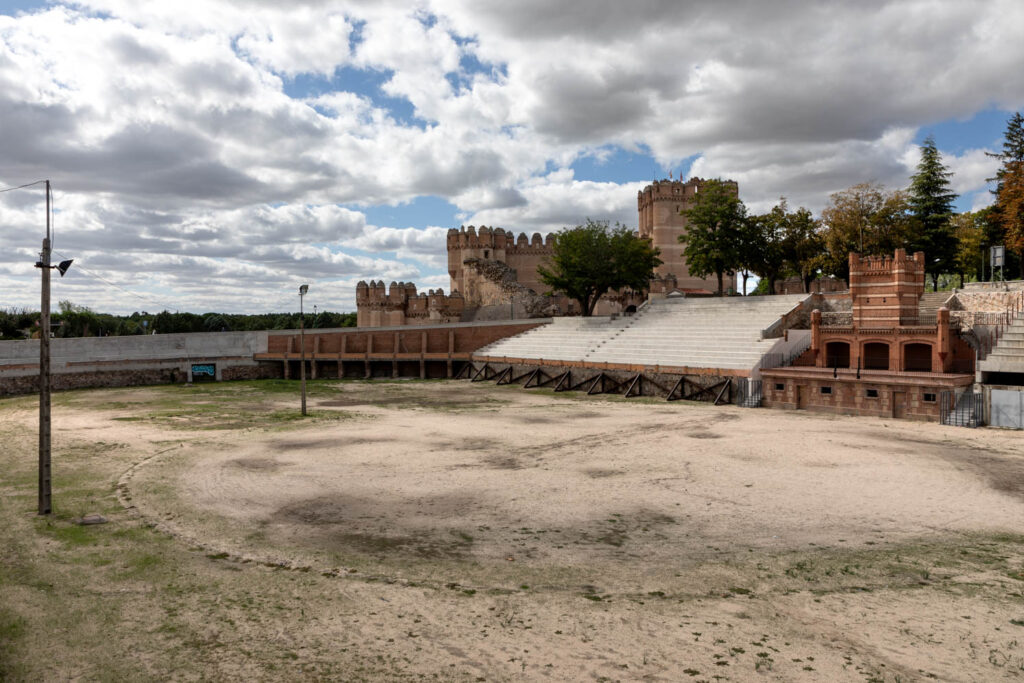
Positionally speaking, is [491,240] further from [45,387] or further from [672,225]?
[45,387]

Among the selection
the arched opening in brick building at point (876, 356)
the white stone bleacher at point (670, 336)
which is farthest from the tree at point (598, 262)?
the arched opening in brick building at point (876, 356)

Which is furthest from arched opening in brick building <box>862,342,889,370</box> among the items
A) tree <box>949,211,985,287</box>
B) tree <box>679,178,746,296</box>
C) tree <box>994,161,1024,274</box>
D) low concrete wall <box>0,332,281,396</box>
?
low concrete wall <box>0,332,281,396</box>

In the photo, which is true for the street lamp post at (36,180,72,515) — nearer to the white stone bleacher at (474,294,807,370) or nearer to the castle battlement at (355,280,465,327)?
the white stone bleacher at (474,294,807,370)

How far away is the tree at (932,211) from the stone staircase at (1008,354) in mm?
20129

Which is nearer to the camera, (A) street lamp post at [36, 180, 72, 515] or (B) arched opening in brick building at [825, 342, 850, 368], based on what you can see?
(A) street lamp post at [36, 180, 72, 515]

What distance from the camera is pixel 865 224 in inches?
1758

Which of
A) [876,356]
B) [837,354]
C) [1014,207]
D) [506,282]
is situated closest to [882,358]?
[876,356]

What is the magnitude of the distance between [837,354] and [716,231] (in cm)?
1733

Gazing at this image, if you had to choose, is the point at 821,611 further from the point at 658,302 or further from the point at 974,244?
the point at 974,244

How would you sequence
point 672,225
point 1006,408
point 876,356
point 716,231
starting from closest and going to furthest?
point 1006,408, point 876,356, point 716,231, point 672,225

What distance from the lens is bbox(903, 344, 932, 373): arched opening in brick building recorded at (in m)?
31.3

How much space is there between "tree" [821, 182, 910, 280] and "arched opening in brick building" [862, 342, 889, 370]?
14.1m

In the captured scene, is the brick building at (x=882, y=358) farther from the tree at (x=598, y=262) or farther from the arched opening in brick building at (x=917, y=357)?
the tree at (x=598, y=262)

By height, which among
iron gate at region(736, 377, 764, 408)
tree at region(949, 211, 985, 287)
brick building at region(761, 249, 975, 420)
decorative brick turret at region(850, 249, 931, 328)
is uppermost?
tree at region(949, 211, 985, 287)
